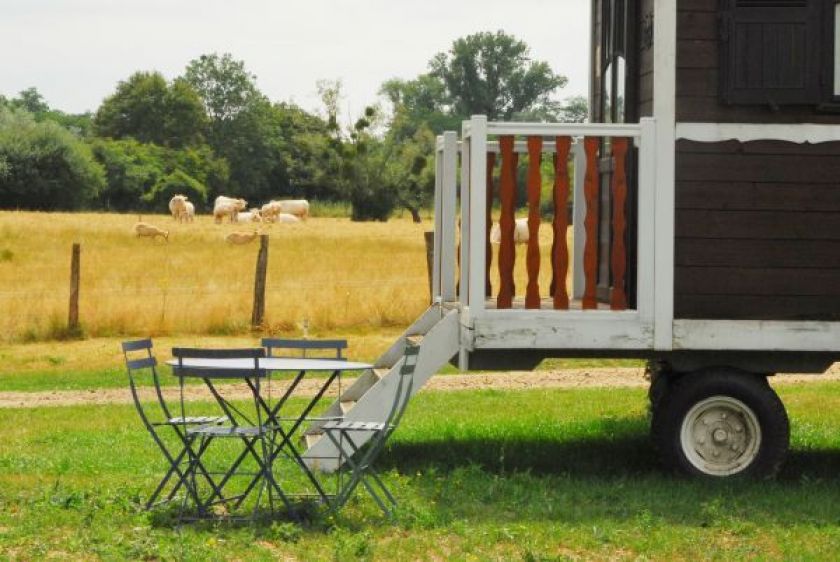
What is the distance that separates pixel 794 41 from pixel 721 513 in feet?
10.8

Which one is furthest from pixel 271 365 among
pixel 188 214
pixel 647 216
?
pixel 188 214

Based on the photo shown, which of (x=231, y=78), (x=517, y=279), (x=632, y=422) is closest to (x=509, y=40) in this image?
(x=231, y=78)

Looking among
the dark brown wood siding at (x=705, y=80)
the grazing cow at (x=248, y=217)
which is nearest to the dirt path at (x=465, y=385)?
the dark brown wood siding at (x=705, y=80)

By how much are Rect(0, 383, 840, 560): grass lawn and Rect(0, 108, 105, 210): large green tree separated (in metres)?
70.8

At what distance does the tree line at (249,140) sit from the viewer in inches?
3354

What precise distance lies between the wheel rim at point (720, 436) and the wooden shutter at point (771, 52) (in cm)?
194

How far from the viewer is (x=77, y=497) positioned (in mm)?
10203

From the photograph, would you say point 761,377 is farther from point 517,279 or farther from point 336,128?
point 336,128

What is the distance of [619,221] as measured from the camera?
10852 millimetres

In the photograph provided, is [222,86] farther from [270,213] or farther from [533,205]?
[533,205]

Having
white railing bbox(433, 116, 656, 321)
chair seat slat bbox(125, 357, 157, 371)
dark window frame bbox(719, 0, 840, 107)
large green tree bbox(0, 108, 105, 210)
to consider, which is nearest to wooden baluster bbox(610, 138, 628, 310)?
white railing bbox(433, 116, 656, 321)

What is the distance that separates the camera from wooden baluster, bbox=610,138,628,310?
35.7 ft

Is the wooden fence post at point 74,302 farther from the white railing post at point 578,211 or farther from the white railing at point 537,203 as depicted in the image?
the white railing at point 537,203

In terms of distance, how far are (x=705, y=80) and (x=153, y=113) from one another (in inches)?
4178
